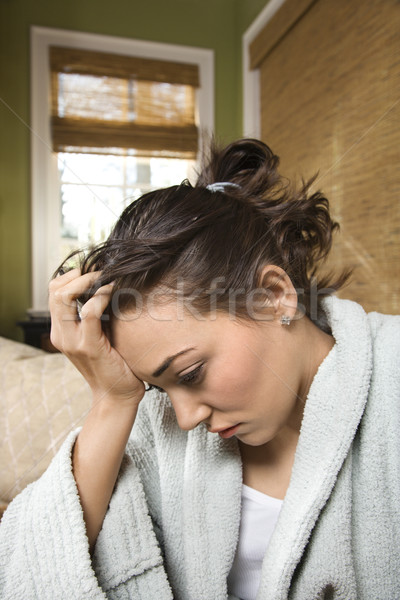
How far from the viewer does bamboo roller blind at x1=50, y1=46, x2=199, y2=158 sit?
9.57 ft

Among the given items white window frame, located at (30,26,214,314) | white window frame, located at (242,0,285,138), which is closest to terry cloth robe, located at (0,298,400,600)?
white window frame, located at (30,26,214,314)

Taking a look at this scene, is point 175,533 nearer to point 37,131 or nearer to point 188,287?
point 188,287

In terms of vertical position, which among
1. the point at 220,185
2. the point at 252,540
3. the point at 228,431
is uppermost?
the point at 220,185

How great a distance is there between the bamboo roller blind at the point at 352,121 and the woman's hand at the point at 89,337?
1.15m

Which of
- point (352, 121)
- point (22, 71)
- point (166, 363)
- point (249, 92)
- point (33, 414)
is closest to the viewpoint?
point (166, 363)

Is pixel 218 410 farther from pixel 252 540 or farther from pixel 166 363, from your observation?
pixel 252 540

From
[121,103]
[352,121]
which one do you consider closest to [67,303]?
[352,121]

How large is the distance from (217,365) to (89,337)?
213mm

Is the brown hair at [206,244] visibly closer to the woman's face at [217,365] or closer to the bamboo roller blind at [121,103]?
the woman's face at [217,365]

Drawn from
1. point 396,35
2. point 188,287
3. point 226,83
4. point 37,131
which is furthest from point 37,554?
point 226,83

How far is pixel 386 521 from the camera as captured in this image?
0.70 meters

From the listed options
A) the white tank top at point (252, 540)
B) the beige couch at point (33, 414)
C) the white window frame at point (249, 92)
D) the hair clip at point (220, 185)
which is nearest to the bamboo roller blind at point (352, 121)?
the white window frame at point (249, 92)

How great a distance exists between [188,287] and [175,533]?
477mm

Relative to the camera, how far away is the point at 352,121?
1.91 meters
